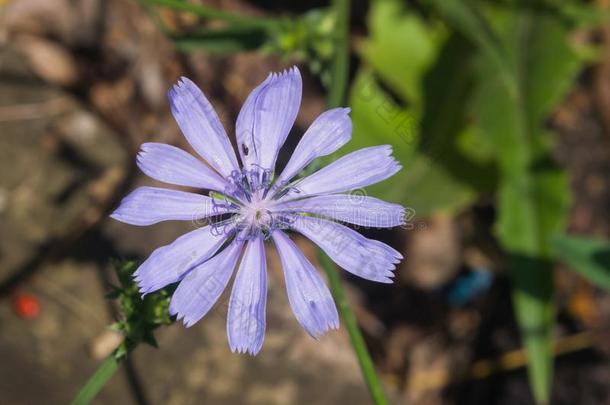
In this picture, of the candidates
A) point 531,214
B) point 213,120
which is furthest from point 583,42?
point 213,120

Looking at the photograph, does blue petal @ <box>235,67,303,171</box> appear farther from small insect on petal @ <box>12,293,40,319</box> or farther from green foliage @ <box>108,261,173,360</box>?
small insect on petal @ <box>12,293,40,319</box>

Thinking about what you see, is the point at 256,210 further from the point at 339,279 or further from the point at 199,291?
the point at 339,279

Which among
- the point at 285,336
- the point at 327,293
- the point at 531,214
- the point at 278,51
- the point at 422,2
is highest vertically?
the point at 422,2

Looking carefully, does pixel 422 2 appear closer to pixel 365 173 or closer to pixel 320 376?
pixel 320 376

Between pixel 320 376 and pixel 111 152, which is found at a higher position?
pixel 111 152

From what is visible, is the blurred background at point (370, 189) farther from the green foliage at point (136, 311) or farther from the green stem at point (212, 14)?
the green foliage at point (136, 311)

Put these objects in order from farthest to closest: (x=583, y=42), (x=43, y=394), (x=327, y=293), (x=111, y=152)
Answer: (x=583, y=42) → (x=111, y=152) → (x=43, y=394) → (x=327, y=293)

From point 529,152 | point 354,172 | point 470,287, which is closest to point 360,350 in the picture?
point 354,172

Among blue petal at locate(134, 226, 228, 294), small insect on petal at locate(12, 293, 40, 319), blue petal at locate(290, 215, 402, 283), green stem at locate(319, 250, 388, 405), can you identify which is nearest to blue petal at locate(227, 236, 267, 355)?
blue petal at locate(134, 226, 228, 294)
